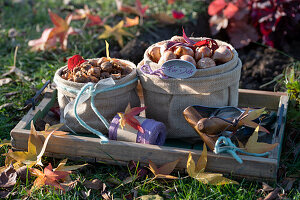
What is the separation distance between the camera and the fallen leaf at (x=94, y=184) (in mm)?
1919

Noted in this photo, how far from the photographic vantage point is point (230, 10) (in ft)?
10.9

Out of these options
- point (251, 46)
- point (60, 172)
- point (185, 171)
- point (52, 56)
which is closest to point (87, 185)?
point (60, 172)

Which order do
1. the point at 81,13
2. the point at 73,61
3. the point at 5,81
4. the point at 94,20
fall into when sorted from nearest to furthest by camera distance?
the point at 73,61
the point at 5,81
the point at 94,20
the point at 81,13

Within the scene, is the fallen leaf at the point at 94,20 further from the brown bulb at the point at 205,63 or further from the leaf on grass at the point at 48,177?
the leaf on grass at the point at 48,177

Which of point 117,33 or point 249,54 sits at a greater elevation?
point 117,33

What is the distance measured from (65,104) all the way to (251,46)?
6.42 ft

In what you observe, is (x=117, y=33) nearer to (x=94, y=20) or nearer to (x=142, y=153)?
(x=94, y=20)

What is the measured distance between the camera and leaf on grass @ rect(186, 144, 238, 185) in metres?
1.83

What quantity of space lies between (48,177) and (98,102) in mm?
449

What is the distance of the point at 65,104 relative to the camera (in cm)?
219

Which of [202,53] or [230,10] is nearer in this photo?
[202,53]

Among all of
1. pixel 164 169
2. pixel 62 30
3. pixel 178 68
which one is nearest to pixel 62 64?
pixel 62 30

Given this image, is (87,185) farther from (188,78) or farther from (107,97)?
(188,78)

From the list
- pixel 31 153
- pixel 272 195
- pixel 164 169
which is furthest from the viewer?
pixel 31 153
